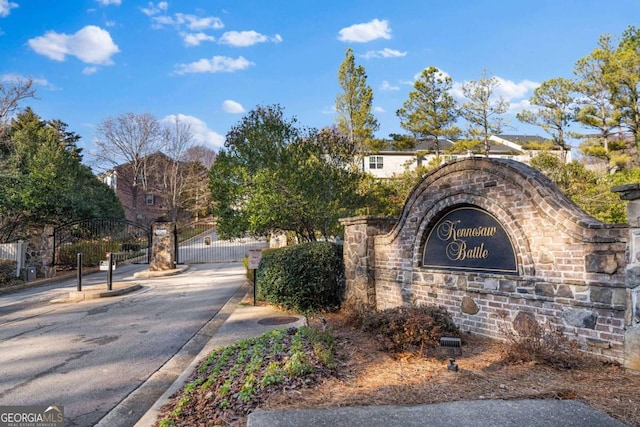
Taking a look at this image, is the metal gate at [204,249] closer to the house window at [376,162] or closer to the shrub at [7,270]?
the shrub at [7,270]

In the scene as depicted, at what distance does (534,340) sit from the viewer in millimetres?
4637

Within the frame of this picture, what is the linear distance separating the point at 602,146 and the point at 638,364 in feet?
91.6

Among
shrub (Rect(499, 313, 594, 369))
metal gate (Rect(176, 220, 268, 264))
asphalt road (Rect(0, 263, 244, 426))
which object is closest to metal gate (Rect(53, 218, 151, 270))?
metal gate (Rect(176, 220, 268, 264))

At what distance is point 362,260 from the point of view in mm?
8094

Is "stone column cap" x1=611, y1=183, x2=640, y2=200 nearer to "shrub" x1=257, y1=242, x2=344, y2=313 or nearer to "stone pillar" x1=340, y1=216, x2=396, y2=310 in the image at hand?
"stone pillar" x1=340, y1=216, x2=396, y2=310

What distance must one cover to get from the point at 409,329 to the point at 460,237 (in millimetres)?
1862

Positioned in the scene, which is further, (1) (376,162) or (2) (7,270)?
(1) (376,162)

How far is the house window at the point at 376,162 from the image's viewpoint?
42375mm

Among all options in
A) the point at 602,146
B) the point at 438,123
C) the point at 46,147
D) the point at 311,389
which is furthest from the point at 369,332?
the point at 438,123

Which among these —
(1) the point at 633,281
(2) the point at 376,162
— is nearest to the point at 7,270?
(1) the point at 633,281

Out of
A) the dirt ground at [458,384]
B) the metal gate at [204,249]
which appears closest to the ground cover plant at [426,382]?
the dirt ground at [458,384]

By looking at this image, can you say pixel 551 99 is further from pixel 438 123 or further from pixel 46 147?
pixel 46 147

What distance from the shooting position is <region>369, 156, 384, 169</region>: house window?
42.4m

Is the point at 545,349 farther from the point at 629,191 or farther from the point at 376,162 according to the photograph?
the point at 376,162
